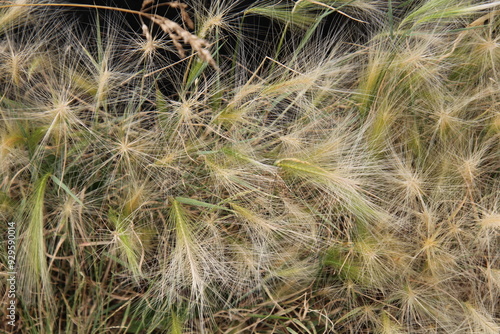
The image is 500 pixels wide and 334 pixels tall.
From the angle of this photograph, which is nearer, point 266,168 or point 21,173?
point 266,168

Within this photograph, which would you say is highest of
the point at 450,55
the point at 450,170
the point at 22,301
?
the point at 450,55

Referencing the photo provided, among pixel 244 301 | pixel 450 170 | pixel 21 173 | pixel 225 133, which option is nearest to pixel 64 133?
pixel 21 173

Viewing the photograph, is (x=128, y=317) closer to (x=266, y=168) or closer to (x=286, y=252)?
(x=286, y=252)

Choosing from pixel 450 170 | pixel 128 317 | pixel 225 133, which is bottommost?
pixel 128 317

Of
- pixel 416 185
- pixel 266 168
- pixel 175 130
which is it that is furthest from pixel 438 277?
pixel 175 130

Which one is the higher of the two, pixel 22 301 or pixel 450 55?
pixel 450 55

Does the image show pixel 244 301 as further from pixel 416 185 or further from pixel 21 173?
pixel 21 173

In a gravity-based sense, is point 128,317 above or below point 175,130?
below
